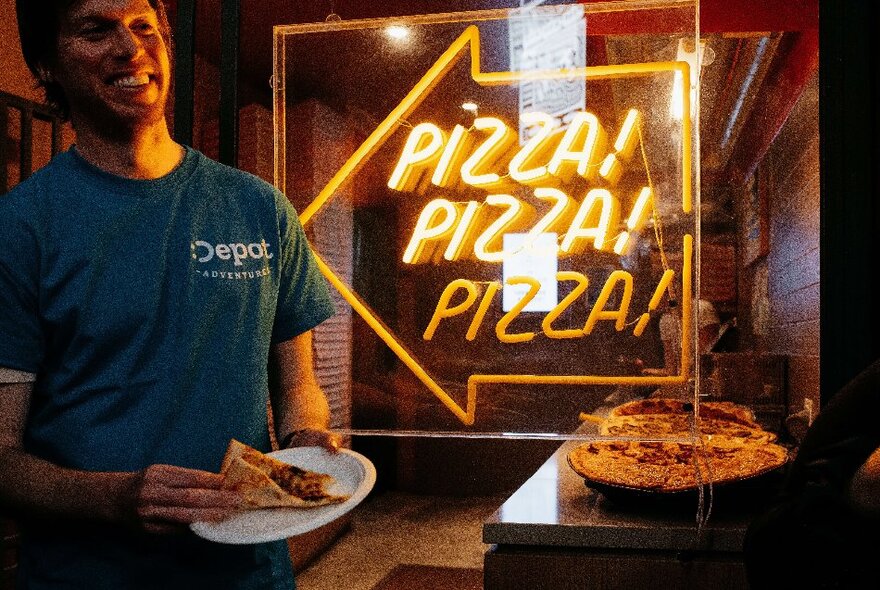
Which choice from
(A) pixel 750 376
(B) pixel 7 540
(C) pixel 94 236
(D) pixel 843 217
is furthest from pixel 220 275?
(A) pixel 750 376

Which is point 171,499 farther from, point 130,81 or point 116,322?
point 130,81

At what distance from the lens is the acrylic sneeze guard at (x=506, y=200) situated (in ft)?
8.17

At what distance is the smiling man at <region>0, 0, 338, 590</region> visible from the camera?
149 cm

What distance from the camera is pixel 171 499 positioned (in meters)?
1.29

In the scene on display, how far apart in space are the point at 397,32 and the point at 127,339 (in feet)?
4.93

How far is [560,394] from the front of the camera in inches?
103

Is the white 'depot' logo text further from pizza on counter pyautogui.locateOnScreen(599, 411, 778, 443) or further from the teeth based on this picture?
pizza on counter pyautogui.locateOnScreen(599, 411, 778, 443)

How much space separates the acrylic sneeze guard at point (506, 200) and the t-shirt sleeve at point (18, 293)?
1.11 metres

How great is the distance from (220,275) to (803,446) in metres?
1.18

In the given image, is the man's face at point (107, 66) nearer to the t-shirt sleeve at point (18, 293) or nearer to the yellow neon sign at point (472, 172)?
the t-shirt sleeve at point (18, 293)

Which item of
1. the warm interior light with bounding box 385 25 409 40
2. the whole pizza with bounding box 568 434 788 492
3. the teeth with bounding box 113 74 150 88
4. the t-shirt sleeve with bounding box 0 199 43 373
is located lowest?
the whole pizza with bounding box 568 434 788 492

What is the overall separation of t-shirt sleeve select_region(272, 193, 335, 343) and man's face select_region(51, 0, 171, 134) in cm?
40

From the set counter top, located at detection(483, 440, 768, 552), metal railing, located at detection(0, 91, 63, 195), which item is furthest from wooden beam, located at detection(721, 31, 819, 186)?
metal railing, located at detection(0, 91, 63, 195)

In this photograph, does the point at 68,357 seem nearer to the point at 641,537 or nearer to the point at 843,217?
the point at 641,537
